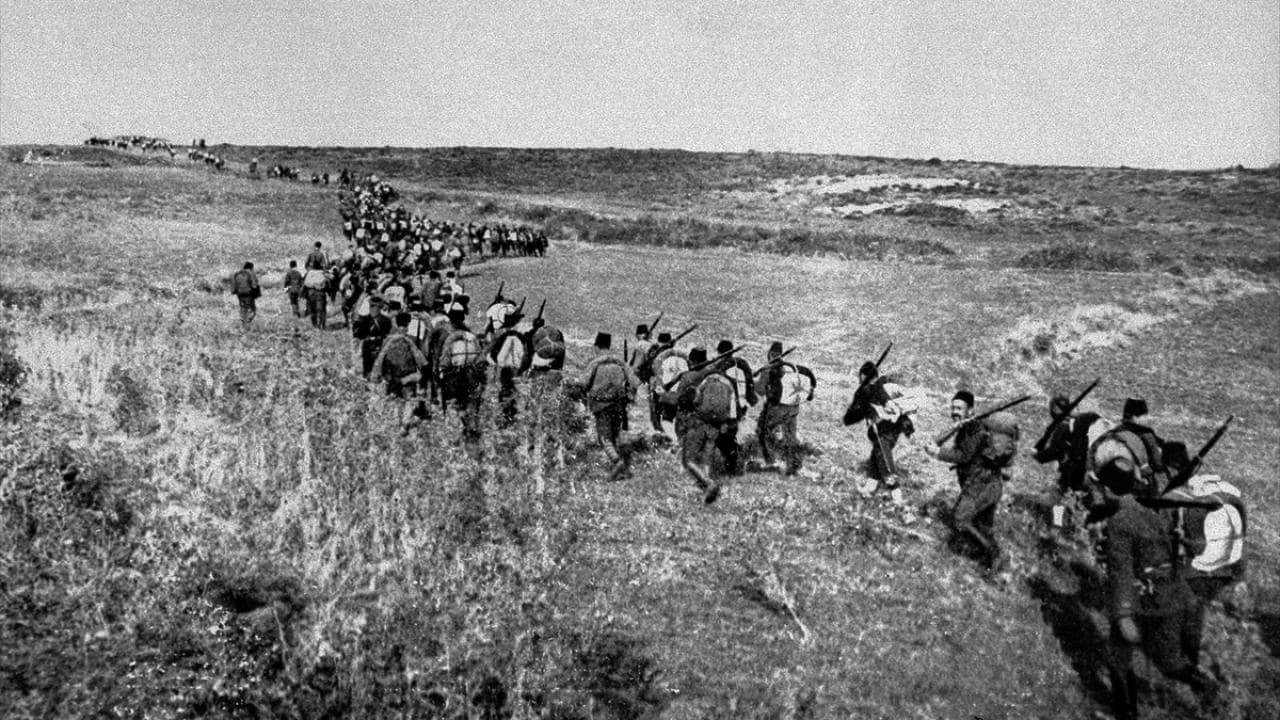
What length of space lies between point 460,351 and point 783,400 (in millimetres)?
4625

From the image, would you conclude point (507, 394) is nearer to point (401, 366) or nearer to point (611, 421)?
point (401, 366)

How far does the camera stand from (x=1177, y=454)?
8.77m

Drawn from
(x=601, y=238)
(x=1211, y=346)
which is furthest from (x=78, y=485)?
(x=601, y=238)

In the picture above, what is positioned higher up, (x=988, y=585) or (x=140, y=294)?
(x=140, y=294)

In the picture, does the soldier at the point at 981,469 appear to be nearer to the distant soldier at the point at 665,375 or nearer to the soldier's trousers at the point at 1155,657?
the soldier's trousers at the point at 1155,657

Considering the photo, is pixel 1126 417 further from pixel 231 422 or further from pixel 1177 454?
pixel 231 422

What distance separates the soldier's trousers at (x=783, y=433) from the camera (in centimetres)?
1191

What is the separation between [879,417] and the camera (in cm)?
1139

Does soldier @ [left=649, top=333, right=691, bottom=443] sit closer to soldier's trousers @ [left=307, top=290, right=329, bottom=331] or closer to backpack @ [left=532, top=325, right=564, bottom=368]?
backpack @ [left=532, top=325, right=564, bottom=368]

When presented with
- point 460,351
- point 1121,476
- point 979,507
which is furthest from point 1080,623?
point 460,351

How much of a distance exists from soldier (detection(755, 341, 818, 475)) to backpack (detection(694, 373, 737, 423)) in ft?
4.57

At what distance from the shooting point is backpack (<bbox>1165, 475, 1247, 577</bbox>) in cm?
761

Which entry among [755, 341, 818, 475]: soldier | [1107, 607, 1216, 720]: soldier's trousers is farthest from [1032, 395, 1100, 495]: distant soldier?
[1107, 607, 1216, 720]: soldier's trousers

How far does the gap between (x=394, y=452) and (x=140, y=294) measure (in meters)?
14.9
